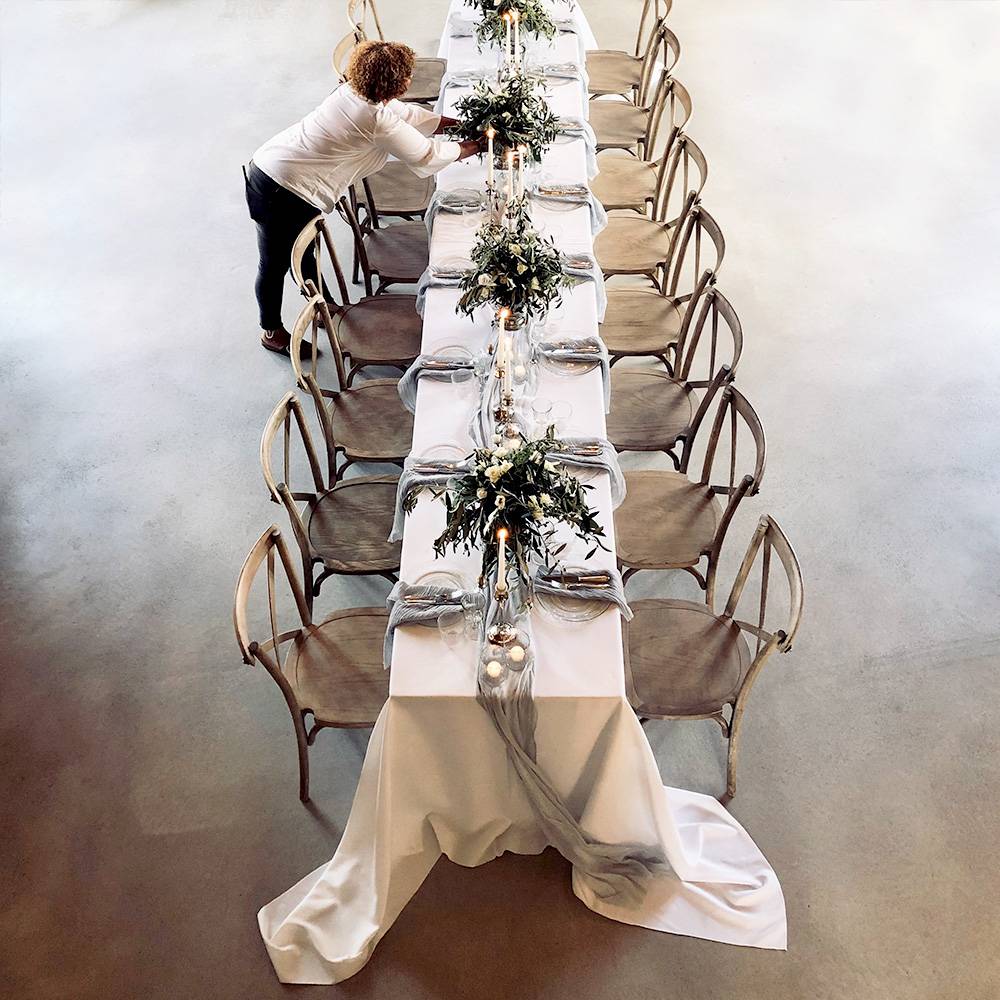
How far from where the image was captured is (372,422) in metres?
4.08

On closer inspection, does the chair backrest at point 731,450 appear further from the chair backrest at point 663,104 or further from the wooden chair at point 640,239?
the chair backrest at point 663,104

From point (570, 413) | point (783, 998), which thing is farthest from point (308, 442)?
point (783, 998)

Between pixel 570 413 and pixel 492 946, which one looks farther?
pixel 570 413

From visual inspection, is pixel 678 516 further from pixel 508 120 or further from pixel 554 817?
pixel 508 120

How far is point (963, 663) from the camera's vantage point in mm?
3867

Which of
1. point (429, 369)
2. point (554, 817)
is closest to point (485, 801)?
point (554, 817)

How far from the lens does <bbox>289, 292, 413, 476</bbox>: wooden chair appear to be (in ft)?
12.9

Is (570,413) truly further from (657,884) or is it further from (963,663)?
(963,663)

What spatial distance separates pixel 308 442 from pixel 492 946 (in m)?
1.84

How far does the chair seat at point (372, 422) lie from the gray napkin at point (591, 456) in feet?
2.66

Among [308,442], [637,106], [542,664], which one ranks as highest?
[637,106]

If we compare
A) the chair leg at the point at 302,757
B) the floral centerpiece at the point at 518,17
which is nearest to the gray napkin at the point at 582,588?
the chair leg at the point at 302,757

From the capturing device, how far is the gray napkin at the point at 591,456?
10.9ft

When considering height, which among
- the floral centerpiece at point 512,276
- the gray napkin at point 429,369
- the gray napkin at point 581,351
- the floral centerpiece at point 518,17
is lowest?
the gray napkin at point 429,369
